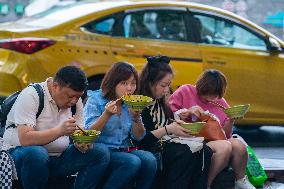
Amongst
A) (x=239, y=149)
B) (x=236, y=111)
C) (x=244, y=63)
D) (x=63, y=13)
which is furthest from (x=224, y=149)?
(x=63, y=13)

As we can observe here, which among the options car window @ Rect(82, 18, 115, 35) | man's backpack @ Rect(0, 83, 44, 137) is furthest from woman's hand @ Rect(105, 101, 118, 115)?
car window @ Rect(82, 18, 115, 35)

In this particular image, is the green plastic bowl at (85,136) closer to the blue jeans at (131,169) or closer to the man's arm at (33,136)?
the man's arm at (33,136)

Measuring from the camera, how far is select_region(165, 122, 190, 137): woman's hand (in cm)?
522

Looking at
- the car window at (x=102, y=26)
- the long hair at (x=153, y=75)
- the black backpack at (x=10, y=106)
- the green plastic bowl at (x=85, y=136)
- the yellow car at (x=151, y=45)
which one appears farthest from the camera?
the car window at (x=102, y=26)

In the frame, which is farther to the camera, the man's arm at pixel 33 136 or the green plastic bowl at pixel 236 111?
the green plastic bowl at pixel 236 111

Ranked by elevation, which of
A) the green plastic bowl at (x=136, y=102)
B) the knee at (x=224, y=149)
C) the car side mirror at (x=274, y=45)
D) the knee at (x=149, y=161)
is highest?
the green plastic bowl at (x=136, y=102)

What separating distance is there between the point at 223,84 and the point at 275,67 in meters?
2.59

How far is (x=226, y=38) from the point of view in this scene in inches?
326

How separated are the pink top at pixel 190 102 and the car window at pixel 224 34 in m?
2.29

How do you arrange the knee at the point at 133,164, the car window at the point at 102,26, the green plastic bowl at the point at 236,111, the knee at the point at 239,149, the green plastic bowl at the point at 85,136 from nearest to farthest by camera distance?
the green plastic bowl at the point at 85,136
the knee at the point at 133,164
the green plastic bowl at the point at 236,111
the knee at the point at 239,149
the car window at the point at 102,26

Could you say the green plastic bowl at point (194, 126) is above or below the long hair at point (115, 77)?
below

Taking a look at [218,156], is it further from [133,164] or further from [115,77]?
[115,77]

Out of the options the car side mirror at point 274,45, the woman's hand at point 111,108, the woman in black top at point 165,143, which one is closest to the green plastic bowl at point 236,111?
the woman in black top at point 165,143

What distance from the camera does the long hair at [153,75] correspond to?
551 centimetres
